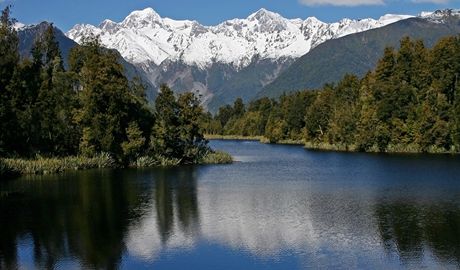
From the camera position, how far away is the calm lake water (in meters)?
35.9

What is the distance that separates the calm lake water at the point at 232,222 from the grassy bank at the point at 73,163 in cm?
568

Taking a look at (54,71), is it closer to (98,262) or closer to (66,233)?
(66,233)

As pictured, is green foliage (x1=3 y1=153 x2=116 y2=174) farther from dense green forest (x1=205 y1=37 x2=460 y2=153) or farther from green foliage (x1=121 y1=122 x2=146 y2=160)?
dense green forest (x1=205 y1=37 x2=460 y2=153)

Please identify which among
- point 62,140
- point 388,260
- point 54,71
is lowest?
point 388,260

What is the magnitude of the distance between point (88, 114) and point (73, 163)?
8.20 m

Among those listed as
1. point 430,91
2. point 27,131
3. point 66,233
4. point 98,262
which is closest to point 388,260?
point 98,262

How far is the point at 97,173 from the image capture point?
85.8 meters

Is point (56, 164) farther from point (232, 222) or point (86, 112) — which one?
point (232, 222)

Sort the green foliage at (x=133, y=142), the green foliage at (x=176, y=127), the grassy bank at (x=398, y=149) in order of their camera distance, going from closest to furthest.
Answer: the green foliage at (x=133, y=142)
the green foliage at (x=176, y=127)
the grassy bank at (x=398, y=149)

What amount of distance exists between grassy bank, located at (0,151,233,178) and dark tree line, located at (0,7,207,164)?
1.34m

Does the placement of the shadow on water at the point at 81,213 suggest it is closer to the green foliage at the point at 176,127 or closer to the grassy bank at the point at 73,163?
the grassy bank at the point at 73,163

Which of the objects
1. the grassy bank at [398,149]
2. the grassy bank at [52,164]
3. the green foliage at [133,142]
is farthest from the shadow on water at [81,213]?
the grassy bank at [398,149]

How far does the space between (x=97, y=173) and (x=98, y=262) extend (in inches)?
2033

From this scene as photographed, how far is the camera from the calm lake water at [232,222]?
118 ft
